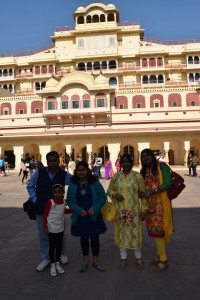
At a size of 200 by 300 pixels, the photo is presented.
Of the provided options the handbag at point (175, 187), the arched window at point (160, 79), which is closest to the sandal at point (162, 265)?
the handbag at point (175, 187)

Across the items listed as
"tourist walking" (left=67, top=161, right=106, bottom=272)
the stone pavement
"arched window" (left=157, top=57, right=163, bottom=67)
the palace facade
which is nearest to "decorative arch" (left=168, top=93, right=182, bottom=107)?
the palace facade

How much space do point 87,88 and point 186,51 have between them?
1499 centimetres

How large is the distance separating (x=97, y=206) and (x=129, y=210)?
425 millimetres

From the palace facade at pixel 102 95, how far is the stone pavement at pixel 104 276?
79.1 ft

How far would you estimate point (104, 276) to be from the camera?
422 cm

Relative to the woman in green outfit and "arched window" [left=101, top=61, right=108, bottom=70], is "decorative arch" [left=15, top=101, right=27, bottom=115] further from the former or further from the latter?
the woman in green outfit

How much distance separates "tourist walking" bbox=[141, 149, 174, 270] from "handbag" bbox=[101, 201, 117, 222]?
1.40 feet

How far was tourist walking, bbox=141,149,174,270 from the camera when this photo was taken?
443 cm

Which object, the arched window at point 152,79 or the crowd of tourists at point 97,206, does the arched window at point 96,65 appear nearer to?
the arched window at point 152,79

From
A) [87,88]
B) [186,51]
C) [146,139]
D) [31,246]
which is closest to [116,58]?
[186,51]

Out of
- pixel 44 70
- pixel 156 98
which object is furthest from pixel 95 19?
pixel 156 98

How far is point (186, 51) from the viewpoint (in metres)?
40.3

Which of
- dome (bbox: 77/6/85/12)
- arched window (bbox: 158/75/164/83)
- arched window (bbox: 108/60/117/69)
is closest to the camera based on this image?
arched window (bbox: 158/75/164/83)

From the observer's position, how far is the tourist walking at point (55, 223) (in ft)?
14.4
